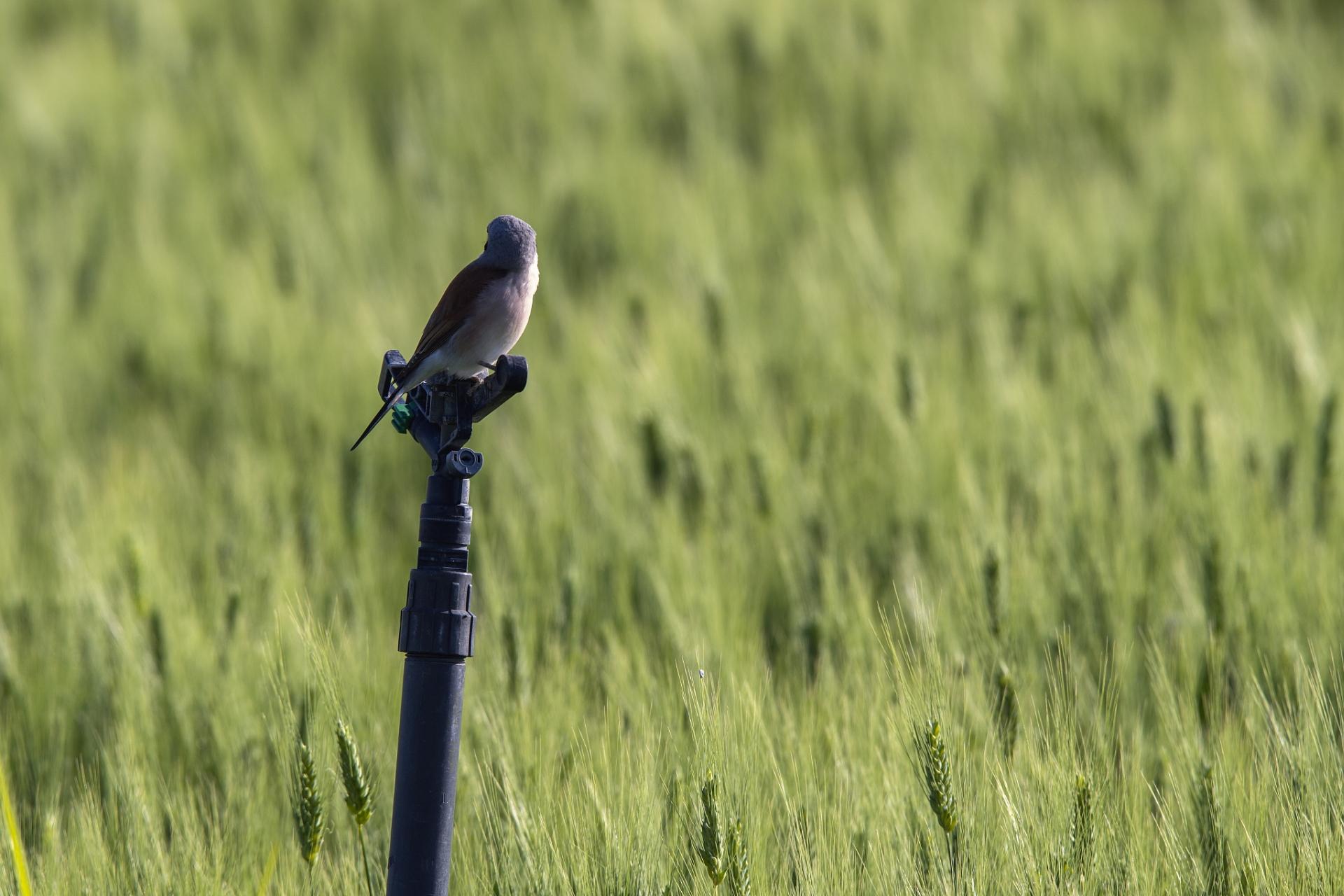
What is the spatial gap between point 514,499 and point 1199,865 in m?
1.80

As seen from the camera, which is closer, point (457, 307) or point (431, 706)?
point (431, 706)

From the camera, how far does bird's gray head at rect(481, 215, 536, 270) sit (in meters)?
1.50

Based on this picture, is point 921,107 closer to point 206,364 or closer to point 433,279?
point 433,279

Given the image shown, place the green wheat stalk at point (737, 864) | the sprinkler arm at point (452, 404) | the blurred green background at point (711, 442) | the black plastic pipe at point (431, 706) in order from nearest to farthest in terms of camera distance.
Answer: the black plastic pipe at point (431, 706)
the sprinkler arm at point (452, 404)
the green wheat stalk at point (737, 864)
the blurred green background at point (711, 442)

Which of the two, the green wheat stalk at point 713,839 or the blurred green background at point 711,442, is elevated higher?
the blurred green background at point 711,442

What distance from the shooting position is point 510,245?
4.93 feet

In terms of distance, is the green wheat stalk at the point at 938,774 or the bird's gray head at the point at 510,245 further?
the green wheat stalk at the point at 938,774

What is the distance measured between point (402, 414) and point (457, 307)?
0.47ft

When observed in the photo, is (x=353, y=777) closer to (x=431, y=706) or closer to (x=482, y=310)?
(x=431, y=706)

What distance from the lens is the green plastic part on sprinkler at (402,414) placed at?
152cm

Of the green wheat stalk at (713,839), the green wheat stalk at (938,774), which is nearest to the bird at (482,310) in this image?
the green wheat stalk at (713,839)

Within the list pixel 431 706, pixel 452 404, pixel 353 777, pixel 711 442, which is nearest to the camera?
pixel 431 706

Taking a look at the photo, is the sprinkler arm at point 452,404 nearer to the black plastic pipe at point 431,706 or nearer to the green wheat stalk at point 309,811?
the black plastic pipe at point 431,706

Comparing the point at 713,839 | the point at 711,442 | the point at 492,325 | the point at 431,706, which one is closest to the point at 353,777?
the point at 431,706
